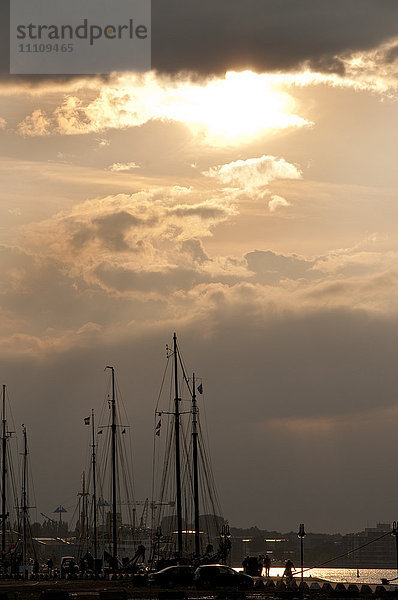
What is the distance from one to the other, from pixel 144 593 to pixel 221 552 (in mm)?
33408

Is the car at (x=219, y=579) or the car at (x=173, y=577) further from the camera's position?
the car at (x=173, y=577)

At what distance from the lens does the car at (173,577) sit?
72062 millimetres

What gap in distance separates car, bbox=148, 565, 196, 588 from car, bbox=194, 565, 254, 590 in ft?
13.3

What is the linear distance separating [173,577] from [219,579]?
6.49 metres

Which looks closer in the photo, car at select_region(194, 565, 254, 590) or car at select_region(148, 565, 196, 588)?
car at select_region(194, 565, 254, 590)

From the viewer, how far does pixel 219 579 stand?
221ft

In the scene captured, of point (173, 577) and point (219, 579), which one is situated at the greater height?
point (219, 579)

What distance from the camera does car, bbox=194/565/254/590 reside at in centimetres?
6700

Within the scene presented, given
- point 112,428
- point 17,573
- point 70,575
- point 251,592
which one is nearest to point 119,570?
point 70,575

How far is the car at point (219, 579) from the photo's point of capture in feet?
220

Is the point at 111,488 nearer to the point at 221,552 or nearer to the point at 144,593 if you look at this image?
the point at 221,552

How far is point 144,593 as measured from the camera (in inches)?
2466

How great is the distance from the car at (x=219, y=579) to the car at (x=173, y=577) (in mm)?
4068

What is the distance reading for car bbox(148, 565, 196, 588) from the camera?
72.1 m
